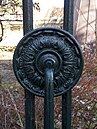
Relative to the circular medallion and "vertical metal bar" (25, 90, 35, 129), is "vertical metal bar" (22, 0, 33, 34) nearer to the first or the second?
the circular medallion

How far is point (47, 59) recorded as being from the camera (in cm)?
71

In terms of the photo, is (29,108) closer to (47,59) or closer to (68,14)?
(47,59)

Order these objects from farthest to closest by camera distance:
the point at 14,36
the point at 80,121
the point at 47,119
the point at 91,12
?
the point at 14,36
the point at 91,12
the point at 80,121
the point at 47,119

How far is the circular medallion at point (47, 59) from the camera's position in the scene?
2.34 feet

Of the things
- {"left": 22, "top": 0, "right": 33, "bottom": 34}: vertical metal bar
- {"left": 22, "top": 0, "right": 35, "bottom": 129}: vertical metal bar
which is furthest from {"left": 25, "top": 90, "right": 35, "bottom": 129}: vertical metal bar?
{"left": 22, "top": 0, "right": 33, "bottom": 34}: vertical metal bar

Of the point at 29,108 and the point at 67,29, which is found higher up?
the point at 67,29

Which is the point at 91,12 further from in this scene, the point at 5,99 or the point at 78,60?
the point at 78,60

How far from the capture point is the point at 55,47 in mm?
713

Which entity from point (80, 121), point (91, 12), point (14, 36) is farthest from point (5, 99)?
point (14, 36)

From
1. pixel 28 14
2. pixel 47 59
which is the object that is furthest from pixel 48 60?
pixel 28 14

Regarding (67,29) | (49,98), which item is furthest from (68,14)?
(49,98)

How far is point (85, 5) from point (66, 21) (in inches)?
150

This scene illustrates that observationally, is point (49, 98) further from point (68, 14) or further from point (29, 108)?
point (68, 14)

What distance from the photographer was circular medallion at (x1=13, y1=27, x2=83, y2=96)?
0.71 meters
